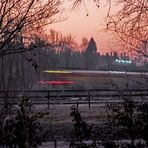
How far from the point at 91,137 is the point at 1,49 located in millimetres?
4434

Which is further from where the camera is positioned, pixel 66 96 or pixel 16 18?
pixel 66 96

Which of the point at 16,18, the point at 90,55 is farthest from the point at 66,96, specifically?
the point at 90,55


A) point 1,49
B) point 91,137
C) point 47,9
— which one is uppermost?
point 47,9

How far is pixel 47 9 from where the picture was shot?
37.3 ft

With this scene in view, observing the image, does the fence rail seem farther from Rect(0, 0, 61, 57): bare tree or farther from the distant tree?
the distant tree

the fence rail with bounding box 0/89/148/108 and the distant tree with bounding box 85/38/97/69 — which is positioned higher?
the distant tree with bounding box 85/38/97/69

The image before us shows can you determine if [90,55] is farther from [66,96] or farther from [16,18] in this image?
Answer: [16,18]

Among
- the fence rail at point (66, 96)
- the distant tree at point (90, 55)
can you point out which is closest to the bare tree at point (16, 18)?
the fence rail at point (66, 96)

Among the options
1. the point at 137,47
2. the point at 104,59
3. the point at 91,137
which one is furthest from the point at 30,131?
the point at 104,59

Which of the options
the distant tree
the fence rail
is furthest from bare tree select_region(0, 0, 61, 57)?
the distant tree

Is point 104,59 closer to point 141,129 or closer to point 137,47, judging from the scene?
point 137,47

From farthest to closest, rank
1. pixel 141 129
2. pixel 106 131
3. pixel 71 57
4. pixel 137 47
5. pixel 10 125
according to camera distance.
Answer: pixel 71 57 → pixel 137 47 → pixel 106 131 → pixel 141 129 → pixel 10 125

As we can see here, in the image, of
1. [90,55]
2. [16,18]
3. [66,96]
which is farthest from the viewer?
[90,55]

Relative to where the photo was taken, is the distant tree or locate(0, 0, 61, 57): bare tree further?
the distant tree
